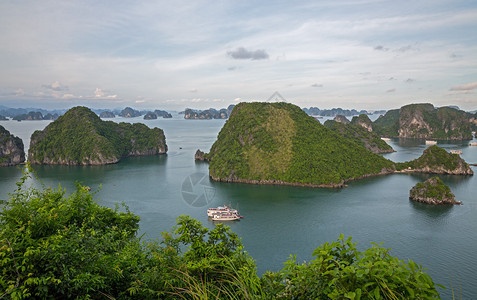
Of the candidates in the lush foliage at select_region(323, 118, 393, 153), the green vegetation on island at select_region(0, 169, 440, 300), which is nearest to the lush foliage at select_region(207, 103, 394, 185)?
the lush foliage at select_region(323, 118, 393, 153)

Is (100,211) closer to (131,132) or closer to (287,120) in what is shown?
(287,120)

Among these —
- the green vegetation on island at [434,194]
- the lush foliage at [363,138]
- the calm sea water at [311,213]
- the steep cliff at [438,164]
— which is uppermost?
the lush foliage at [363,138]

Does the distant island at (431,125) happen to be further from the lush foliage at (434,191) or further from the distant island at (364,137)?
the lush foliage at (434,191)

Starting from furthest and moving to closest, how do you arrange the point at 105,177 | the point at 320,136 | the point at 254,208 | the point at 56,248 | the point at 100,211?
the point at 320,136, the point at 105,177, the point at 254,208, the point at 100,211, the point at 56,248

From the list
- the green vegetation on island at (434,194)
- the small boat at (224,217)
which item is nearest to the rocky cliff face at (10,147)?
the small boat at (224,217)

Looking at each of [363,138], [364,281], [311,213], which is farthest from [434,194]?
Answer: [363,138]

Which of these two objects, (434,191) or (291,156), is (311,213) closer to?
(434,191)

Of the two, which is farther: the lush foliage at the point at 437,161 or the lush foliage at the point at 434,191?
the lush foliage at the point at 437,161

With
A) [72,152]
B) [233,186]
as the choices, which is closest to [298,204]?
[233,186]
